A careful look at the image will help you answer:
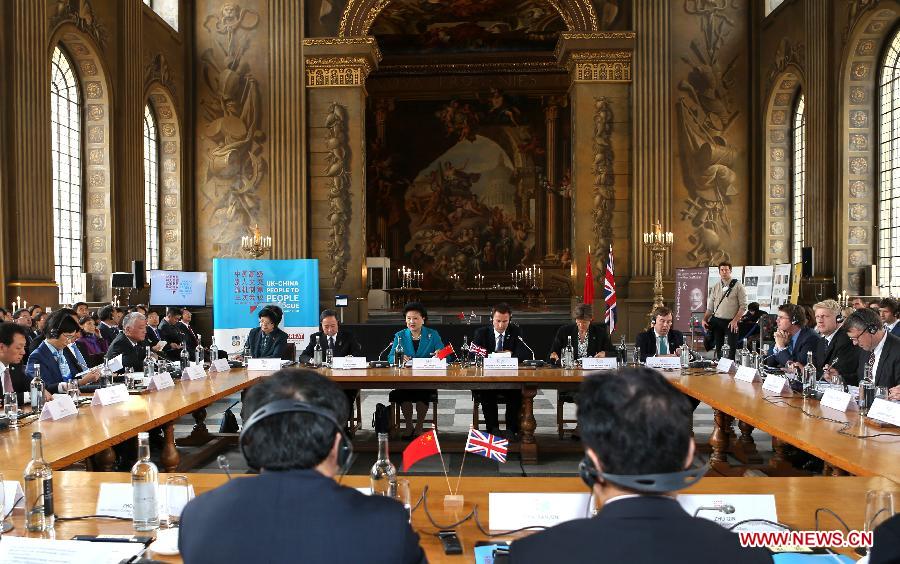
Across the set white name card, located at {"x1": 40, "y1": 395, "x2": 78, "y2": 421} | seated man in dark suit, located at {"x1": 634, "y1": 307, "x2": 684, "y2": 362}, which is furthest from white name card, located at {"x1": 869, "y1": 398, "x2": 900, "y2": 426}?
white name card, located at {"x1": 40, "y1": 395, "x2": 78, "y2": 421}

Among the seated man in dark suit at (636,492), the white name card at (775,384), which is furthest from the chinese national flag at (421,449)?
the white name card at (775,384)

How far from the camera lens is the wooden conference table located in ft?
8.95

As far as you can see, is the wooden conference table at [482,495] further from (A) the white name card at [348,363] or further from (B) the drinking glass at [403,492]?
(A) the white name card at [348,363]

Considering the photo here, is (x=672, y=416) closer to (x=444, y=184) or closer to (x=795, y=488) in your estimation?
Answer: (x=795, y=488)

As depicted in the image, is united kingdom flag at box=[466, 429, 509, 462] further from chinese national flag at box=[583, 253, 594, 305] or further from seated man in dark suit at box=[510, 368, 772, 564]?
chinese national flag at box=[583, 253, 594, 305]

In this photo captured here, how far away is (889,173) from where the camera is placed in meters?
12.5

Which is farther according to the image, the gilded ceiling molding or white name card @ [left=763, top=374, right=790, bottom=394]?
the gilded ceiling molding

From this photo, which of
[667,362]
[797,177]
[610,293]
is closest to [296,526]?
[667,362]

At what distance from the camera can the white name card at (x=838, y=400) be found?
16.4 feet

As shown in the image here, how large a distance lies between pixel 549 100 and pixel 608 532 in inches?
860

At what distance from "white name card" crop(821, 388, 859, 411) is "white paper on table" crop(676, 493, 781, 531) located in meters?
2.57

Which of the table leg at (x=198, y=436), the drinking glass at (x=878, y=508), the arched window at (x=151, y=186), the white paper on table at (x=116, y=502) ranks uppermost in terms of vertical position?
the arched window at (x=151, y=186)

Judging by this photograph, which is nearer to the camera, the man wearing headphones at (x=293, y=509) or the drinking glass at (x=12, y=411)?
the man wearing headphones at (x=293, y=509)

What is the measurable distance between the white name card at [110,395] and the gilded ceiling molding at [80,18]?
26.6ft
